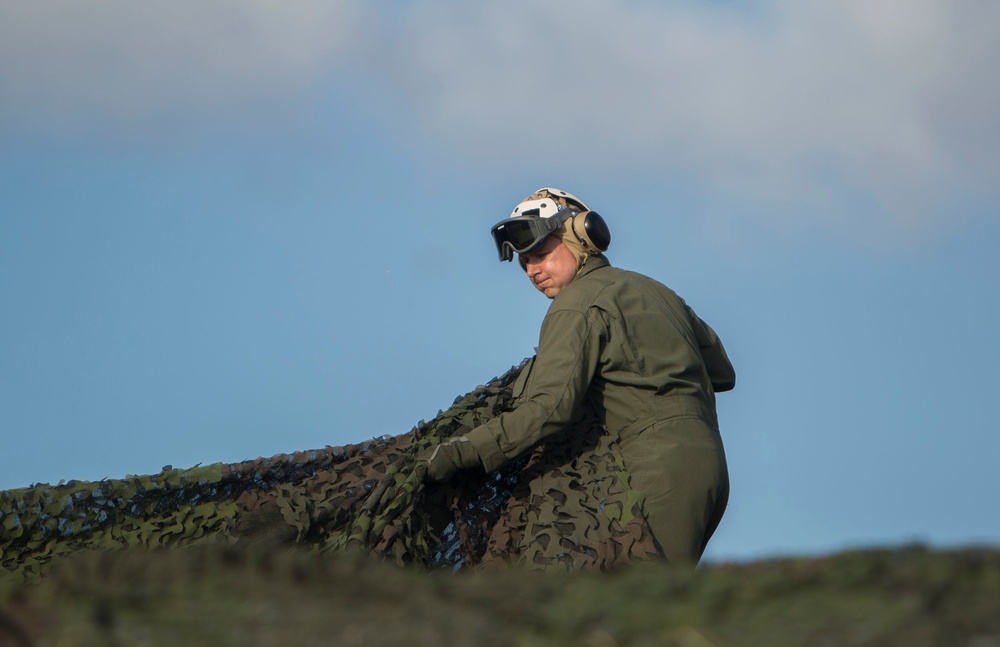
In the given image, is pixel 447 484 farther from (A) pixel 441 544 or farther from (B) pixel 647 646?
(B) pixel 647 646

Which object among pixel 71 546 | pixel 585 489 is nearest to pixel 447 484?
pixel 585 489

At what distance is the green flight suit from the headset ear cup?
0.24 m

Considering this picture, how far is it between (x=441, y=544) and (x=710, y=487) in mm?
1355

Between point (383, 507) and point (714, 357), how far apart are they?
2.26 m

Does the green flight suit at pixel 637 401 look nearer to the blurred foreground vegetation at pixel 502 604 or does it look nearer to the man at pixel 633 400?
the man at pixel 633 400

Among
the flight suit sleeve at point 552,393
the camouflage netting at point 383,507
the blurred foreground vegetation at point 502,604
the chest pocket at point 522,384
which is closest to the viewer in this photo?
the blurred foreground vegetation at point 502,604

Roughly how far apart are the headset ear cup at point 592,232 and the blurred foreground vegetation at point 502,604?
428cm

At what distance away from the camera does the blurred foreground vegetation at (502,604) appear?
1.79 meters

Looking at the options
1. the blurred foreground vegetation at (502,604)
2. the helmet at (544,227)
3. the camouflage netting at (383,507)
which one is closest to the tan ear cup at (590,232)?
the helmet at (544,227)

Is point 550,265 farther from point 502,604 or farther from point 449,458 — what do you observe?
point 502,604

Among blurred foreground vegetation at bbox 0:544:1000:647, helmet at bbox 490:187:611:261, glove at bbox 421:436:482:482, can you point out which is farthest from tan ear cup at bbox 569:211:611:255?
blurred foreground vegetation at bbox 0:544:1000:647

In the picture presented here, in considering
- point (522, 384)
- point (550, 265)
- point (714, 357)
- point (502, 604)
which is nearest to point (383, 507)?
point (522, 384)

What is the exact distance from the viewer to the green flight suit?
5625 mm

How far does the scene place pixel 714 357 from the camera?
6.64 meters
